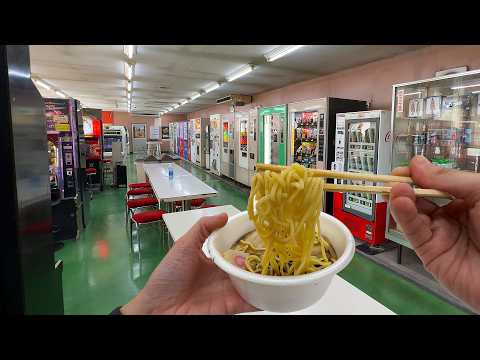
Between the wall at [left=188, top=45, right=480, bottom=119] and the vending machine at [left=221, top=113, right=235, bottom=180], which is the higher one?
the wall at [left=188, top=45, right=480, bottom=119]

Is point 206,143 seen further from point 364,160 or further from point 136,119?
point 136,119

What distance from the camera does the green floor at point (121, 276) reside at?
2900mm

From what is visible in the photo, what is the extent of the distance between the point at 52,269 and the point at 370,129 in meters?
4.21

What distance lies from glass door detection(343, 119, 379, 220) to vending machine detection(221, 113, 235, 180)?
16.3 feet

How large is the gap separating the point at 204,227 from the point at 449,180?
3.10 ft

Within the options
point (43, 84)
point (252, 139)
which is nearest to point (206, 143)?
point (252, 139)

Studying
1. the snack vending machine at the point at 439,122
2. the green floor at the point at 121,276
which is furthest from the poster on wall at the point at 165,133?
the snack vending machine at the point at 439,122

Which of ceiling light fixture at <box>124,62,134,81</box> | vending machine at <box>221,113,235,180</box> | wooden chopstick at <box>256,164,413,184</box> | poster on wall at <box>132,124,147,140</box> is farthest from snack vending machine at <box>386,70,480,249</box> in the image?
poster on wall at <box>132,124,147,140</box>

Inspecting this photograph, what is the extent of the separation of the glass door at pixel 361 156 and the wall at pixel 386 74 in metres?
1.00

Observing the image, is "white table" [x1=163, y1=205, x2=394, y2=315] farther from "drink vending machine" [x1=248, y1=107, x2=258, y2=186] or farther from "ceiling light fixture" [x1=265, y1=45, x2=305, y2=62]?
"drink vending machine" [x1=248, y1=107, x2=258, y2=186]

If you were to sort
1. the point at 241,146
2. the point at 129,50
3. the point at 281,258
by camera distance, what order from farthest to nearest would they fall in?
the point at 241,146 → the point at 129,50 → the point at 281,258

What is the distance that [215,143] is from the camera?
34.9 ft

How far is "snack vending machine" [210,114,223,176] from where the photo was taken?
33.5ft

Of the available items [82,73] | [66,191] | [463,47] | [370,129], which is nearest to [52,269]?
[66,191]
